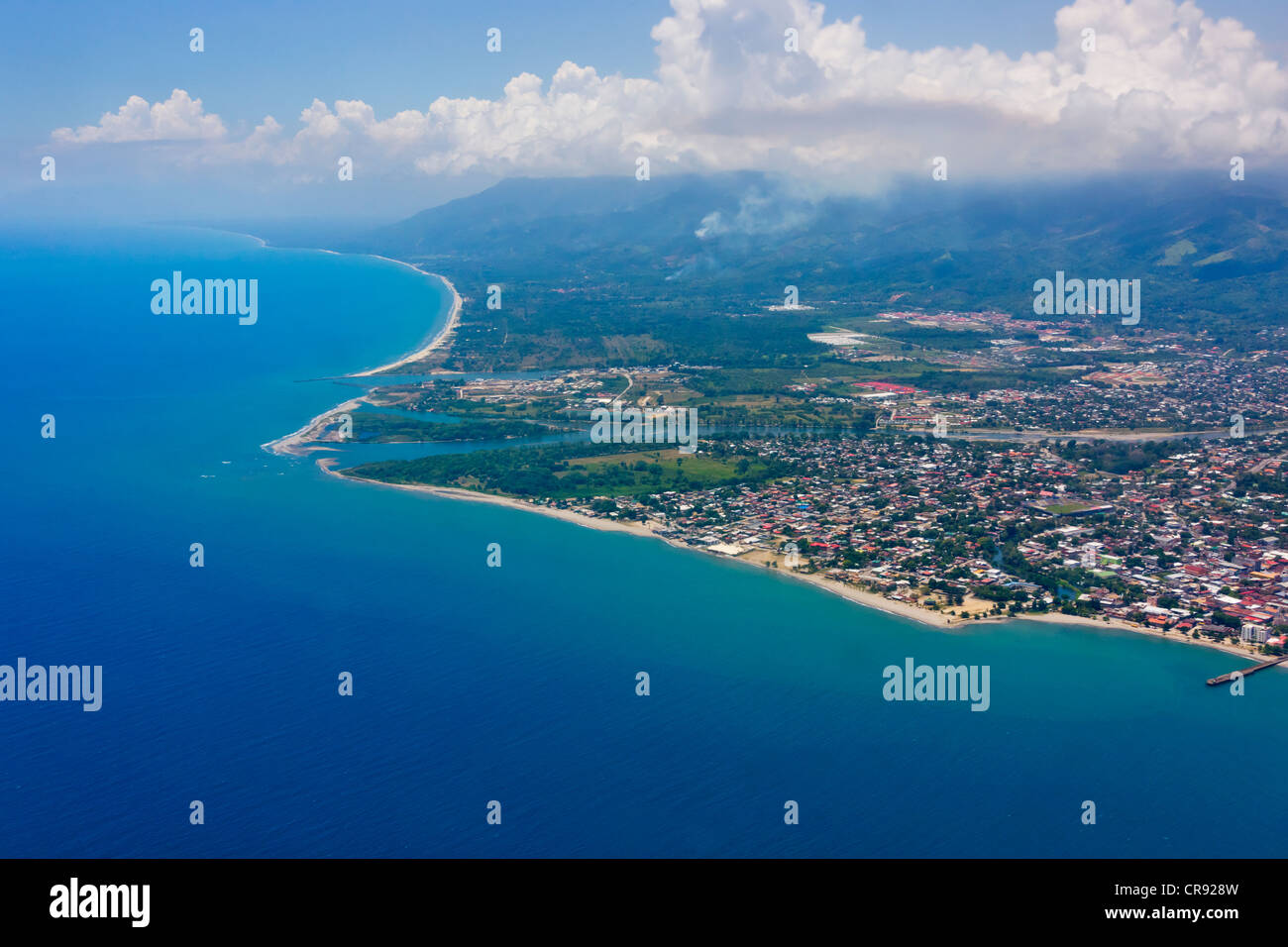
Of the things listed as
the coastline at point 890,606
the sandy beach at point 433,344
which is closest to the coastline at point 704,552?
the coastline at point 890,606

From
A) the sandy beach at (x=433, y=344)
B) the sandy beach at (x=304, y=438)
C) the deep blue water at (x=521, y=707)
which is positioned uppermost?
the sandy beach at (x=433, y=344)

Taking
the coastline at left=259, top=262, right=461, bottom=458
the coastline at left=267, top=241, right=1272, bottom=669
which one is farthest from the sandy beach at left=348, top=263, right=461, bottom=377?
the coastline at left=267, top=241, right=1272, bottom=669

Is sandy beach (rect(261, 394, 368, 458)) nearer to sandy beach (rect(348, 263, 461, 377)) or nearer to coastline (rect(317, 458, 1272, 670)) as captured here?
coastline (rect(317, 458, 1272, 670))

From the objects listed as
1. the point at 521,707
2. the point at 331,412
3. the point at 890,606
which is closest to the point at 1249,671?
the point at 890,606

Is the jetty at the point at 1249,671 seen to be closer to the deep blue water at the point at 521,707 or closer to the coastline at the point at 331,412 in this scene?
the deep blue water at the point at 521,707

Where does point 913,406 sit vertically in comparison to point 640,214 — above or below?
below

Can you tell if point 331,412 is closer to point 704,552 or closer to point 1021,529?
point 704,552

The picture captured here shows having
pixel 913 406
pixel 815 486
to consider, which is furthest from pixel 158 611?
pixel 913 406

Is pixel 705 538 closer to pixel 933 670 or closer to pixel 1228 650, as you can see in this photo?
pixel 933 670

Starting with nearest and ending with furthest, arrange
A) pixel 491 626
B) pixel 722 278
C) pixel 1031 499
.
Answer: pixel 491 626 → pixel 1031 499 → pixel 722 278
